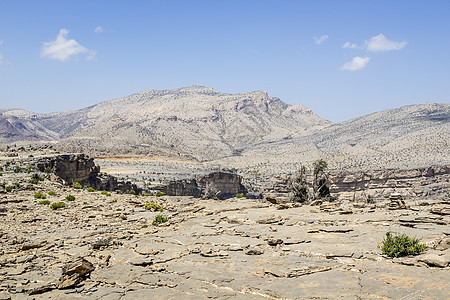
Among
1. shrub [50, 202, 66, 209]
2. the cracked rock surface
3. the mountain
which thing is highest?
the mountain

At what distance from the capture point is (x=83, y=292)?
9.05 meters

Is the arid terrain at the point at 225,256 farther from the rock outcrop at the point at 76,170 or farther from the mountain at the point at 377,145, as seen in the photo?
the mountain at the point at 377,145

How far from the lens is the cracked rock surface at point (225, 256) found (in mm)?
8805

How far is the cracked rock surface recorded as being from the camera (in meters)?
8.80

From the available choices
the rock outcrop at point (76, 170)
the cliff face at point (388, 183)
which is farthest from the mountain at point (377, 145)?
the rock outcrop at point (76, 170)

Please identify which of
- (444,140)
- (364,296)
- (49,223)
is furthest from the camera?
(444,140)

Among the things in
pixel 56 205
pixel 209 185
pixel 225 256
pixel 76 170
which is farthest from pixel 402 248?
pixel 209 185

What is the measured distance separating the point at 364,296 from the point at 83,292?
22.2ft

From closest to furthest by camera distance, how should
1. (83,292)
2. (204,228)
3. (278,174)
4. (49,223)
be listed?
(83,292) < (204,228) < (49,223) < (278,174)

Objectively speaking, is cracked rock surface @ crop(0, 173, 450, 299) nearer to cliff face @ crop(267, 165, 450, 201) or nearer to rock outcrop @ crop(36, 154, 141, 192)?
rock outcrop @ crop(36, 154, 141, 192)

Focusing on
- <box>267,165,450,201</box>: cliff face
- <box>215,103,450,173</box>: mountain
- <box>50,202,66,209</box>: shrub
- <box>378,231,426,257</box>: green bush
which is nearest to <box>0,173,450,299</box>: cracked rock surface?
<box>378,231,426,257</box>: green bush

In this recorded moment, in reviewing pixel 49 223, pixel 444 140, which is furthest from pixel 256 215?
pixel 444 140

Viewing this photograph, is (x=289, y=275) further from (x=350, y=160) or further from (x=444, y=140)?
(x=444, y=140)

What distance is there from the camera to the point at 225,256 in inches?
464
